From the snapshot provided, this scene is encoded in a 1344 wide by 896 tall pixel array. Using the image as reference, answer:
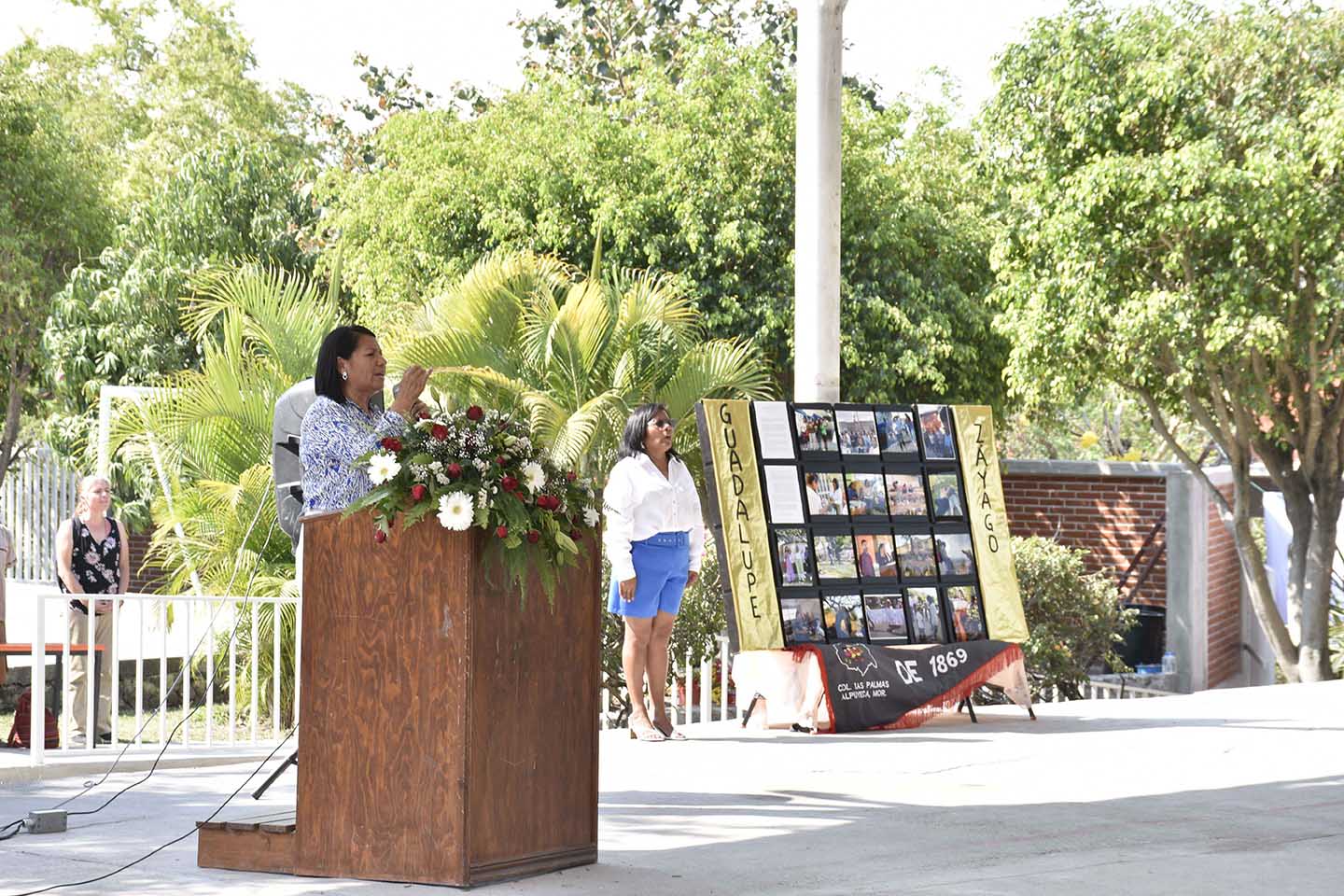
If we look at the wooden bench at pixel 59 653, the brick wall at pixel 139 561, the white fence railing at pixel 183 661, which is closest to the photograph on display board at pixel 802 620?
the white fence railing at pixel 183 661

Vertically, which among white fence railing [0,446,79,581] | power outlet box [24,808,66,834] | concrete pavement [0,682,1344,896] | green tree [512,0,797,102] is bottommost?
concrete pavement [0,682,1344,896]

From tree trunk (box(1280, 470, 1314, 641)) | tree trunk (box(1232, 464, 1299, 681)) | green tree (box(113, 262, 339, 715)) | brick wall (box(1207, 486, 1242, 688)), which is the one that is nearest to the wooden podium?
green tree (box(113, 262, 339, 715))

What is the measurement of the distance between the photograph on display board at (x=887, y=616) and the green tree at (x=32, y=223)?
18.9 metres

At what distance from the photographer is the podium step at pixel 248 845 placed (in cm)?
532

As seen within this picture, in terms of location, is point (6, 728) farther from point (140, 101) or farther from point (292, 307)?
point (140, 101)

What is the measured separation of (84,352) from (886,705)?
14.6 meters

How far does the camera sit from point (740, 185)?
16.5 m

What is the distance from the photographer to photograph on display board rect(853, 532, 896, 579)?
935 centimetres

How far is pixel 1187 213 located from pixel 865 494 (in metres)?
5.09

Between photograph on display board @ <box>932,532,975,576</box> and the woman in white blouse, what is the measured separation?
1665mm

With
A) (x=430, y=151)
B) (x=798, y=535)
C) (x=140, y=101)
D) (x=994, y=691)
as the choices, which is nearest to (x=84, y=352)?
(x=430, y=151)

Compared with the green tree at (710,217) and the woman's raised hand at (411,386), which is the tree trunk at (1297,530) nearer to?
the green tree at (710,217)

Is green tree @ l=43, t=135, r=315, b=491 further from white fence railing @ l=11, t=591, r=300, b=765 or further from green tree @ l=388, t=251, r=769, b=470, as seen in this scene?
green tree @ l=388, t=251, r=769, b=470

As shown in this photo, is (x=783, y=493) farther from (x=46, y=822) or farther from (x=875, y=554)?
(x=46, y=822)
